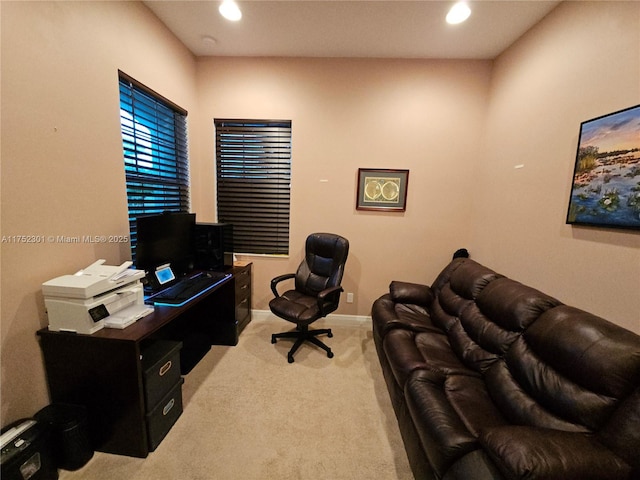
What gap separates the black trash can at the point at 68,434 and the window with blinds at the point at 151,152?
1023 mm

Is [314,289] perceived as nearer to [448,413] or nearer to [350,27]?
[448,413]

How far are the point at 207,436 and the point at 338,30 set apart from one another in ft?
10.8

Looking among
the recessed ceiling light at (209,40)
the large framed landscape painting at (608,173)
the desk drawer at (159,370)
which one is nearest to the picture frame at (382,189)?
the large framed landscape painting at (608,173)

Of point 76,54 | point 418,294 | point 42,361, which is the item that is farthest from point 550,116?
point 42,361

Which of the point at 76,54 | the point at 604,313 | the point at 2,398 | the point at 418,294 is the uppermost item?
the point at 76,54

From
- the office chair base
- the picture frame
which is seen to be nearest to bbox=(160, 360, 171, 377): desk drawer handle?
the office chair base

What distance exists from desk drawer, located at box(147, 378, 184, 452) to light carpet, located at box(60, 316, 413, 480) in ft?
0.15

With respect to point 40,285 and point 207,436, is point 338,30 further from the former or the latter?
point 207,436

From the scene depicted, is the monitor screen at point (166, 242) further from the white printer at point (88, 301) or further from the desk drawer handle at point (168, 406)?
the desk drawer handle at point (168, 406)

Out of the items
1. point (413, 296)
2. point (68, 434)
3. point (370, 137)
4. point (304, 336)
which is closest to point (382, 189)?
point (370, 137)

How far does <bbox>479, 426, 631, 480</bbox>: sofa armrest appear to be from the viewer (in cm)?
81

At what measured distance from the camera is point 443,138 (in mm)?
2746

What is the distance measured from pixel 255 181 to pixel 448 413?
8.93 feet

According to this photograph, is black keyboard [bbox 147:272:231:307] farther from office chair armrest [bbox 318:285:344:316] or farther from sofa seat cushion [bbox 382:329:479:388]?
sofa seat cushion [bbox 382:329:479:388]
